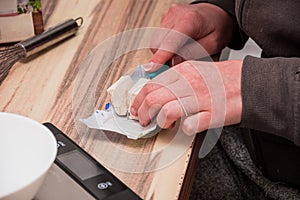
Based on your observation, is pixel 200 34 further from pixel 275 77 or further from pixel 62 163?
pixel 62 163

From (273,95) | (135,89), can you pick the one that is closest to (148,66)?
(135,89)

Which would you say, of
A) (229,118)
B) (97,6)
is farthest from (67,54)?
(229,118)

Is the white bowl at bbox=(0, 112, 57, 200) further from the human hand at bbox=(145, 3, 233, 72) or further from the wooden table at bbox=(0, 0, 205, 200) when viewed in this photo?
the human hand at bbox=(145, 3, 233, 72)

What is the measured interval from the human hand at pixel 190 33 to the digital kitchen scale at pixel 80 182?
0.25m

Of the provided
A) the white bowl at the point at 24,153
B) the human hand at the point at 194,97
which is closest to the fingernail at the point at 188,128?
the human hand at the point at 194,97

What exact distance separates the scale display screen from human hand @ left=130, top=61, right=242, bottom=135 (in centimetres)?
12

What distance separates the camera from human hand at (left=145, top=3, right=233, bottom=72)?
2.93 feet

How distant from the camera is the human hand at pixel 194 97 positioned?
75 cm

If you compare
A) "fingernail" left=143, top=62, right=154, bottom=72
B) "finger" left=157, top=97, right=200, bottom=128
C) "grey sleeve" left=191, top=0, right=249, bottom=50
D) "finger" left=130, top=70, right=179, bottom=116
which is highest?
"finger" left=130, top=70, right=179, bottom=116

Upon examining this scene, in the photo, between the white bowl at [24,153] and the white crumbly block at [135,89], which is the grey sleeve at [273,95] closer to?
the white crumbly block at [135,89]

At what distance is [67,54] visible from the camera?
908mm

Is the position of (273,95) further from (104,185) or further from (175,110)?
→ (104,185)

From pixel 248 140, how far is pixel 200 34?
0.68ft

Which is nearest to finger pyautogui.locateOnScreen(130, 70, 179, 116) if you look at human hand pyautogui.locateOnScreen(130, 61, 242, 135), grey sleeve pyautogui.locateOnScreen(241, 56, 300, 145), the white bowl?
human hand pyautogui.locateOnScreen(130, 61, 242, 135)
